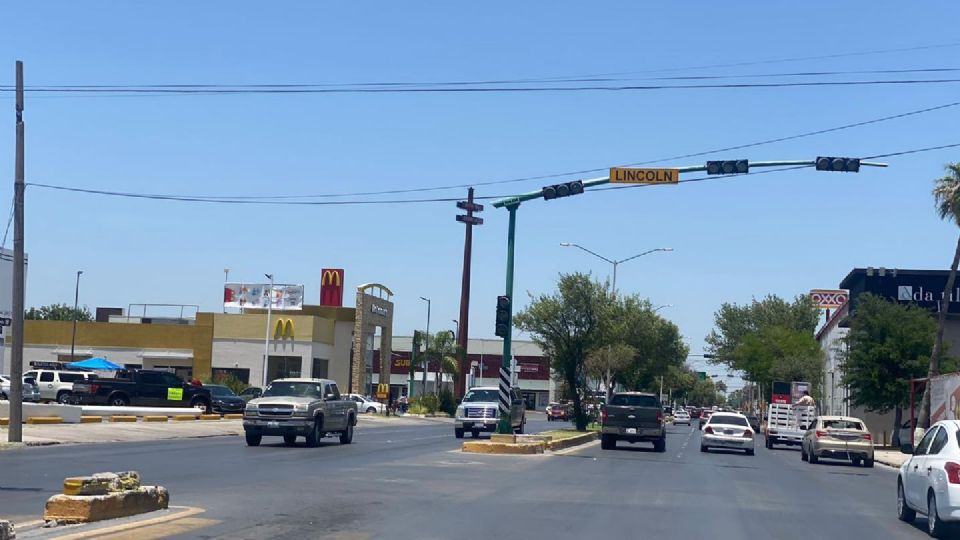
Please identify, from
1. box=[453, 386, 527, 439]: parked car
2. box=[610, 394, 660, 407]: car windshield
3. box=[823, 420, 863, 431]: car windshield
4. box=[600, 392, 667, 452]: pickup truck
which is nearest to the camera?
box=[823, 420, 863, 431]: car windshield

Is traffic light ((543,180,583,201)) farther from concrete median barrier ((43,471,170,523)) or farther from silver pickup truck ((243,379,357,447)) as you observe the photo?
concrete median barrier ((43,471,170,523))

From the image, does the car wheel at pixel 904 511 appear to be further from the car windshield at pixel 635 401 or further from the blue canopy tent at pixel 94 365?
the blue canopy tent at pixel 94 365

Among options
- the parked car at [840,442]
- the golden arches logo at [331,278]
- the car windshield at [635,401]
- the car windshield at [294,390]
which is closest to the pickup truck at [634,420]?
the car windshield at [635,401]

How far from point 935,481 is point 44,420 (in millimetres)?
31353

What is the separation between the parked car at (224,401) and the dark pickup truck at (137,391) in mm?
2856

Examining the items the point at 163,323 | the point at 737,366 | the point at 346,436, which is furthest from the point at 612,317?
the point at 737,366

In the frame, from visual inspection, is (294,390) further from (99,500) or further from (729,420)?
(99,500)

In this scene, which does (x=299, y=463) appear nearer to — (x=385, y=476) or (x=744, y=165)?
(x=385, y=476)

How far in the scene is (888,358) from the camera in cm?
5344

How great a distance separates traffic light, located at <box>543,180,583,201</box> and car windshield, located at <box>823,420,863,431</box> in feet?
46.7

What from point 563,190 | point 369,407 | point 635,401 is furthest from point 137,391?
point 563,190

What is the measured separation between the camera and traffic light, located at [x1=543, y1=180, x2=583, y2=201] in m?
28.8

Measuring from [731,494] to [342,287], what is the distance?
64.8 m

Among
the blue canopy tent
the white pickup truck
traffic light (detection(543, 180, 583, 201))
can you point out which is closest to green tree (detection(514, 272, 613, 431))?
the white pickup truck
